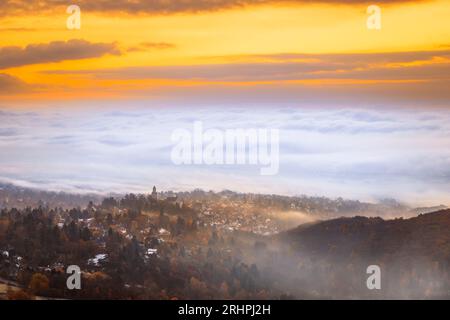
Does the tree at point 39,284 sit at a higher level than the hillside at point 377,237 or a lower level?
lower

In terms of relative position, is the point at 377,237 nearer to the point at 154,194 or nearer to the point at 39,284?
the point at 154,194

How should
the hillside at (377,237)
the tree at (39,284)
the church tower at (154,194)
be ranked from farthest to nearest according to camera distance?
the church tower at (154,194) < the hillside at (377,237) < the tree at (39,284)

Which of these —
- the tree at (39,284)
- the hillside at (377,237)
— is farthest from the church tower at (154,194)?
the tree at (39,284)

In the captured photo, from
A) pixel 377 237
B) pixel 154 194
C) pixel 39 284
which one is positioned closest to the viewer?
pixel 39 284

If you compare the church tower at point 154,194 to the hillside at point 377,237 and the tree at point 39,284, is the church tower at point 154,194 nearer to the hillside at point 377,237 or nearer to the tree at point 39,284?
the hillside at point 377,237

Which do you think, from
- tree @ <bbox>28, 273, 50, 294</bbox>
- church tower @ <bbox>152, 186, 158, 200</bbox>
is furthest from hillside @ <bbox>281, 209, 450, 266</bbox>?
tree @ <bbox>28, 273, 50, 294</bbox>

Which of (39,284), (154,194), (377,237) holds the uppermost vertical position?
(154,194)

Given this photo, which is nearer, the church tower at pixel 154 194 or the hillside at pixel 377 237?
the hillside at pixel 377 237

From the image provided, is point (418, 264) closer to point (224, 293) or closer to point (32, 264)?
point (224, 293)

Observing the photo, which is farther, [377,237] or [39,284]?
[377,237]

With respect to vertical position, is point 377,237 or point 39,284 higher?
point 377,237

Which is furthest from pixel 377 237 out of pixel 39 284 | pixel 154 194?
pixel 39 284
